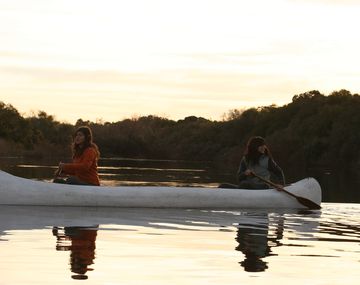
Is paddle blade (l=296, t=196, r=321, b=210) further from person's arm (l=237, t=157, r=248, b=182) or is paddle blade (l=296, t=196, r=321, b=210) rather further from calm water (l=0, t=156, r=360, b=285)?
calm water (l=0, t=156, r=360, b=285)

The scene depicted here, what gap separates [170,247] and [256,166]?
6.12 meters

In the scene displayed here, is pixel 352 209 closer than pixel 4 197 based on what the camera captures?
No

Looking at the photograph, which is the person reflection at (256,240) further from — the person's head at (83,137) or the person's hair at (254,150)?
the person's head at (83,137)

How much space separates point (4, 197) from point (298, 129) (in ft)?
173

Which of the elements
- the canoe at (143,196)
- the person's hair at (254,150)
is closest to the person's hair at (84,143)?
the canoe at (143,196)

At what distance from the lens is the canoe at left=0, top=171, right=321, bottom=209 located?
1291 centimetres

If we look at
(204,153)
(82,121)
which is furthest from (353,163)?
(82,121)

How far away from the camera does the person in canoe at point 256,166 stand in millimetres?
14391

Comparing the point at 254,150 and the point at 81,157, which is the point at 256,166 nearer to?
the point at 254,150

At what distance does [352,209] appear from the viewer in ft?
49.5

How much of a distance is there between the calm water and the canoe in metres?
0.33

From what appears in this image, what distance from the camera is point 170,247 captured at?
8.68 meters

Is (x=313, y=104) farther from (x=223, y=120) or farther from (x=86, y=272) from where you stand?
(x=86, y=272)

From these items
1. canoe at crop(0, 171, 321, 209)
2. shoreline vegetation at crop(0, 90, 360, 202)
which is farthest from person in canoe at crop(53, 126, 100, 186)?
shoreline vegetation at crop(0, 90, 360, 202)
